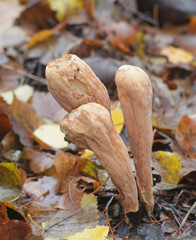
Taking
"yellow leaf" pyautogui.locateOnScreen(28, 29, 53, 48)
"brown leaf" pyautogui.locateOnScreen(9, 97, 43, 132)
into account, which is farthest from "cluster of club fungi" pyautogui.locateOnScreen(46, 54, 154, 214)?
"yellow leaf" pyautogui.locateOnScreen(28, 29, 53, 48)

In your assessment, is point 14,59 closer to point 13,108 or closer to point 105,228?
point 13,108

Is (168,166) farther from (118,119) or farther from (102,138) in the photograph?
(102,138)

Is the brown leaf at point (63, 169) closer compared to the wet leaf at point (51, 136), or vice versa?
the brown leaf at point (63, 169)

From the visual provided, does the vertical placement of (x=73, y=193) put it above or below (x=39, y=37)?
below

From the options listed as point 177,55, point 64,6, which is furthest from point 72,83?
point 64,6

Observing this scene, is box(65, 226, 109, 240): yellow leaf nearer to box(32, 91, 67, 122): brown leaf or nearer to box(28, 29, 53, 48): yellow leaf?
box(32, 91, 67, 122): brown leaf

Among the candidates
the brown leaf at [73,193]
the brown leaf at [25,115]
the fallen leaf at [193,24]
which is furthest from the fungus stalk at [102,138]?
the fallen leaf at [193,24]

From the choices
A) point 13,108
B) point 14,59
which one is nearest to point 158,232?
point 13,108

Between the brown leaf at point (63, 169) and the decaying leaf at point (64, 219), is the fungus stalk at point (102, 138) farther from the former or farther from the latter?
the brown leaf at point (63, 169)
